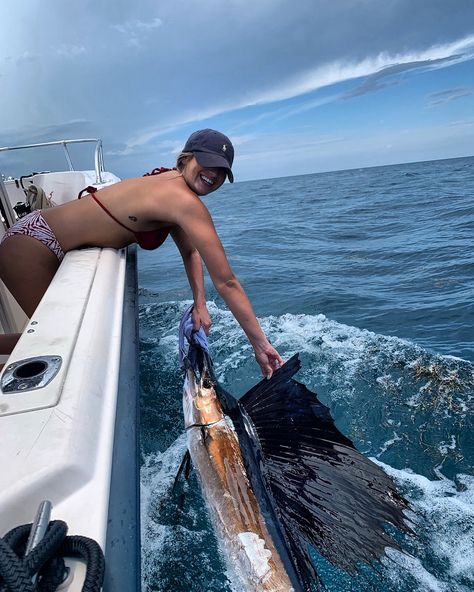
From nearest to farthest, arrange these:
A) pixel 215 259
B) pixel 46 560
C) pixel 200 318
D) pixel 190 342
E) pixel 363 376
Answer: pixel 46 560
pixel 215 259
pixel 190 342
pixel 200 318
pixel 363 376

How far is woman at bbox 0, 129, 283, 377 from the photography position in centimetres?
202

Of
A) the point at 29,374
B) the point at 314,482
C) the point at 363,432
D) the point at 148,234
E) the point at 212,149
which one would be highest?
the point at 212,149

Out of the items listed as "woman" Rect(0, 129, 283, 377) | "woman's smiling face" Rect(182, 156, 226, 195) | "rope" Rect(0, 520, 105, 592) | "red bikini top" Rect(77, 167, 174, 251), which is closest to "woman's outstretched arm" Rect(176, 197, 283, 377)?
"woman" Rect(0, 129, 283, 377)

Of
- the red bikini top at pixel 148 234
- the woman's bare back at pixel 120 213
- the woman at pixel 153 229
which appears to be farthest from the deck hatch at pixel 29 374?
the red bikini top at pixel 148 234

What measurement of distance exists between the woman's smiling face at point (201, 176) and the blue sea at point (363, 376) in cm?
145

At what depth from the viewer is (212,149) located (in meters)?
2.01

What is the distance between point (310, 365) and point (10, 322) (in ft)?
7.98

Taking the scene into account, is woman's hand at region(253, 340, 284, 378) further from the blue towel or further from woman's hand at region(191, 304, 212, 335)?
woman's hand at region(191, 304, 212, 335)

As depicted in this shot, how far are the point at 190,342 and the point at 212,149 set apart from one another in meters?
0.99

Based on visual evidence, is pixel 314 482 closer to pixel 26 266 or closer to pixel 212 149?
pixel 212 149

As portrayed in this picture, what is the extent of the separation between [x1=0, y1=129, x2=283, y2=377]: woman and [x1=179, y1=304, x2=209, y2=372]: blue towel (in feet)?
0.18

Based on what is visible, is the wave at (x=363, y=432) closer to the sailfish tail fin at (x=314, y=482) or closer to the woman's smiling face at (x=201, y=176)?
the sailfish tail fin at (x=314, y=482)

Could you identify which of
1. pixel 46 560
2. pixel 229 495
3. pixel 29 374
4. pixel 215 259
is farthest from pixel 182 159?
pixel 46 560

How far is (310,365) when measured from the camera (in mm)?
3553
